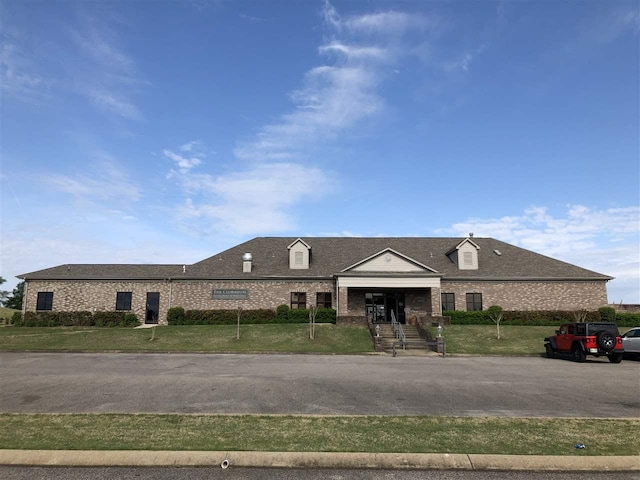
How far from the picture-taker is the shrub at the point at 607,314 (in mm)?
31688

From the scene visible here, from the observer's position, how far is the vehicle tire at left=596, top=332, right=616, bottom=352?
731 inches

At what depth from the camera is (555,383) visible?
12.0m

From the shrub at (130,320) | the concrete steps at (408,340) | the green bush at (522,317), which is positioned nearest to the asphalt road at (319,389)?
the concrete steps at (408,340)

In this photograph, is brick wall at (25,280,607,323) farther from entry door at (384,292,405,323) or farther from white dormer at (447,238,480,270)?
white dormer at (447,238,480,270)

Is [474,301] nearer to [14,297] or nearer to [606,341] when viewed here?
[606,341]

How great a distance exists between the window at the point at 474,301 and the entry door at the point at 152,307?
2491 cm

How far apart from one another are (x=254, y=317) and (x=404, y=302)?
39.2ft

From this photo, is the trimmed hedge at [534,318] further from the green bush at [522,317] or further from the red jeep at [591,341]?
the red jeep at [591,341]

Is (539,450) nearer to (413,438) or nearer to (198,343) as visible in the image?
(413,438)

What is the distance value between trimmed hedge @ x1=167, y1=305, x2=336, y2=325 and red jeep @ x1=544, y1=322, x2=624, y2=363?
16074 millimetres

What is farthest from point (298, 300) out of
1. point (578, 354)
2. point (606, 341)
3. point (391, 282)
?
point (606, 341)

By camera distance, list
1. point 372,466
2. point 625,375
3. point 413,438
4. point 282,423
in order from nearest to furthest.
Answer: point 372,466 → point 413,438 → point 282,423 → point 625,375

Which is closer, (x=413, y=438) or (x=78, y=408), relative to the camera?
(x=413, y=438)

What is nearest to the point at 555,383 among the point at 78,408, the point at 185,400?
the point at 185,400
